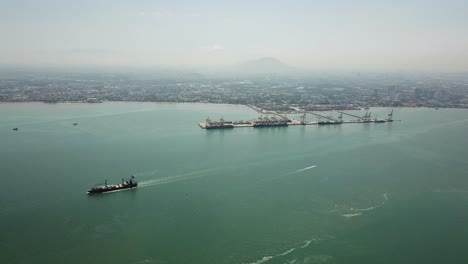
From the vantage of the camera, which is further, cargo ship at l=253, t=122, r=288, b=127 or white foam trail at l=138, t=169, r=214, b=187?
cargo ship at l=253, t=122, r=288, b=127

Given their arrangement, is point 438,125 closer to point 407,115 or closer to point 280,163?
point 407,115

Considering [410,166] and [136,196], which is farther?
[410,166]

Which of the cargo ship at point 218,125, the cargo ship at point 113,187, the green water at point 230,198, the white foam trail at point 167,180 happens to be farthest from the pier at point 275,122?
the cargo ship at point 113,187

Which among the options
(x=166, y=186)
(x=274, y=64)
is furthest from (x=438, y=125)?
(x=274, y=64)

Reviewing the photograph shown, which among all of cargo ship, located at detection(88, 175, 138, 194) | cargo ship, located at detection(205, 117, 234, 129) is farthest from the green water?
cargo ship, located at detection(205, 117, 234, 129)

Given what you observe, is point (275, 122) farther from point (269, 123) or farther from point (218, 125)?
point (218, 125)

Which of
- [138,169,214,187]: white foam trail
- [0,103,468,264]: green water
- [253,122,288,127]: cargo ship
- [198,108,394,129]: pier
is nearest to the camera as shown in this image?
[0,103,468,264]: green water

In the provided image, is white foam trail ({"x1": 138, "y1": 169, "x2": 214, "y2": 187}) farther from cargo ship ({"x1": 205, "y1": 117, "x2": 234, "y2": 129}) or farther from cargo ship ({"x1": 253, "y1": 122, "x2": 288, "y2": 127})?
cargo ship ({"x1": 253, "y1": 122, "x2": 288, "y2": 127})

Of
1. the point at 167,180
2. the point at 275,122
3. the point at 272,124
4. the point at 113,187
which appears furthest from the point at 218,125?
the point at 113,187
